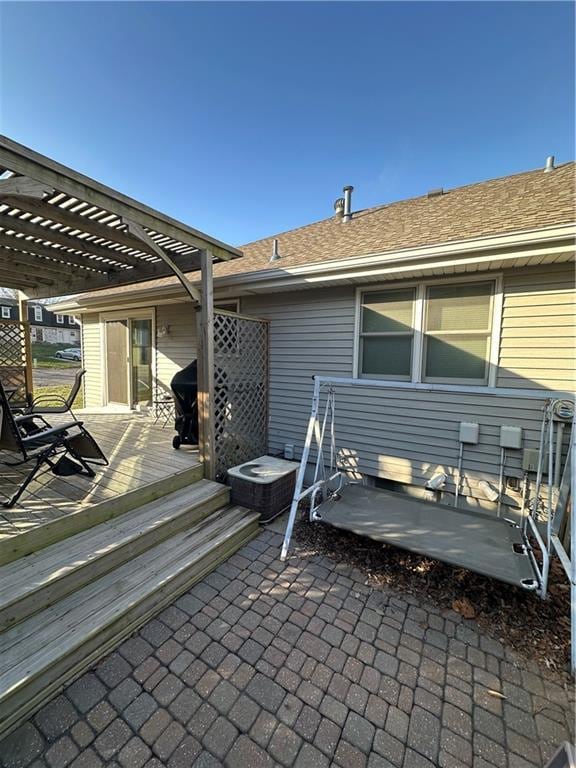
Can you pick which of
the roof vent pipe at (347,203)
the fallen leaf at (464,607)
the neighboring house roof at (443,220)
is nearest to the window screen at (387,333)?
the neighboring house roof at (443,220)

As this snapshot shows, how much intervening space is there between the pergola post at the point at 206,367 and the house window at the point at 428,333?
6.92 feet

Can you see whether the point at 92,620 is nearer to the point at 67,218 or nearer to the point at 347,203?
the point at 67,218

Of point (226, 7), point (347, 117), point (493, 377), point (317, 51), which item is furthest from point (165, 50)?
point (493, 377)

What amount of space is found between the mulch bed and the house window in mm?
2141

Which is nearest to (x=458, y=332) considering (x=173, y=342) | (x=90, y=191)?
(x=90, y=191)

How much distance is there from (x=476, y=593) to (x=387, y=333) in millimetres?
3008

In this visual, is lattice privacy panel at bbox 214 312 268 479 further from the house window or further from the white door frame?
the white door frame

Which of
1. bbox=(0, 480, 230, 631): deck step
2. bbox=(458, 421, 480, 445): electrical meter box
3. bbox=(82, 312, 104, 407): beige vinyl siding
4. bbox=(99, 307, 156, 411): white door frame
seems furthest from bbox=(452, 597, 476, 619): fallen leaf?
bbox=(82, 312, 104, 407): beige vinyl siding

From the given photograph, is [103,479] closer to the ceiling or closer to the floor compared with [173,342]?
closer to the floor

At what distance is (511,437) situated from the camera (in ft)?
12.1

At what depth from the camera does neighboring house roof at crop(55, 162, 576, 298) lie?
3521mm

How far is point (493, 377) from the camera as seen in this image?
12.4 ft

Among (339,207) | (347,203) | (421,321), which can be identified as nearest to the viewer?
(421,321)

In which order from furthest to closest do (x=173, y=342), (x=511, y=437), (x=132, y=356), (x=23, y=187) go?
(x=132, y=356) → (x=173, y=342) → (x=511, y=437) → (x=23, y=187)
